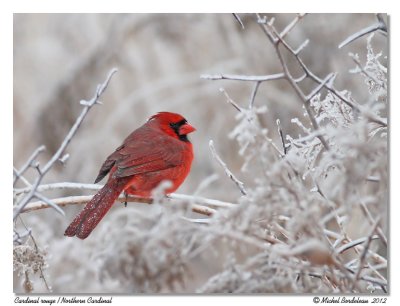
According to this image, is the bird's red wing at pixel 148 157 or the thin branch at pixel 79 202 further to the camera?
the bird's red wing at pixel 148 157

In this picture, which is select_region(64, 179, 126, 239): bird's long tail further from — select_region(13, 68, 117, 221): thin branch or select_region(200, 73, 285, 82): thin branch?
select_region(200, 73, 285, 82): thin branch

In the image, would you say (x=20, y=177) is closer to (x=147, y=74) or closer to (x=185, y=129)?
(x=185, y=129)

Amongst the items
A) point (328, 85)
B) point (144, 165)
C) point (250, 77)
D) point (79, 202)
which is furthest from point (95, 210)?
point (328, 85)

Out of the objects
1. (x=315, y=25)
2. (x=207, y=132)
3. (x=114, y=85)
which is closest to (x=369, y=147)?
(x=315, y=25)

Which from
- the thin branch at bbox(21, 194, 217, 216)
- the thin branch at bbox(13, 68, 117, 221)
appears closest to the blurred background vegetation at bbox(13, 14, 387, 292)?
the thin branch at bbox(21, 194, 217, 216)

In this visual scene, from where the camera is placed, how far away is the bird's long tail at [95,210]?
267 centimetres

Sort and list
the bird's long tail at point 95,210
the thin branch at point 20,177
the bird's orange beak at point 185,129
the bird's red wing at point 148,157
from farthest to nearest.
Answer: the bird's orange beak at point 185,129 < the bird's red wing at point 148,157 < the bird's long tail at point 95,210 < the thin branch at point 20,177

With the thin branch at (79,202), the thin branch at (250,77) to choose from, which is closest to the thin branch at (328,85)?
the thin branch at (250,77)

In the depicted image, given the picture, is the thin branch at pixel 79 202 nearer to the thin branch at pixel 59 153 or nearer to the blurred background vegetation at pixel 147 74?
the thin branch at pixel 59 153

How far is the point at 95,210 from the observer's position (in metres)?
2.73

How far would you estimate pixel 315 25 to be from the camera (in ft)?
11.0

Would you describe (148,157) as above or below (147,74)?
below

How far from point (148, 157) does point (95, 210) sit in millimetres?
347
